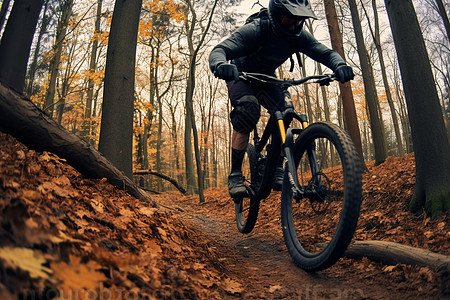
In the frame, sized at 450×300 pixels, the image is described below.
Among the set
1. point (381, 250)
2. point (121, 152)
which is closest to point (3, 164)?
point (121, 152)

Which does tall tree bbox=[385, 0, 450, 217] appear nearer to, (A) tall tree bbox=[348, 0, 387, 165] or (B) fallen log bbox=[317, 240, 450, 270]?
(B) fallen log bbox=[317, 240, 450, 270]

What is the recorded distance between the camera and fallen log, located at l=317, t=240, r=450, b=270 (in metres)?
2.11

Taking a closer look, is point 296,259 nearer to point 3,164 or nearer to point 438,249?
point 438,249

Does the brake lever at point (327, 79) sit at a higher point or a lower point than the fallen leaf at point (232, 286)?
higher

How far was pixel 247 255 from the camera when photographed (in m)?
3.51

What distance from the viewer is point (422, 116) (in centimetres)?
372

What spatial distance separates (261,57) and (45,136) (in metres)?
2.51

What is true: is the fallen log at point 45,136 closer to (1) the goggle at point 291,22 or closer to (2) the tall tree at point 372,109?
(1) the goggle at point 291,22

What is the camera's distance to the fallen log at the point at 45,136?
223 centimetres

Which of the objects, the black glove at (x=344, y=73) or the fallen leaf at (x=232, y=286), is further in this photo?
the black glove at (x=344, y=73)

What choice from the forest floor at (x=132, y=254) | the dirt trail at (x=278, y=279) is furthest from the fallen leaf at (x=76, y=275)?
the dirt trail at (x=278, y=279)

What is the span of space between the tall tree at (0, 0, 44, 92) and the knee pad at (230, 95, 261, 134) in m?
3.90

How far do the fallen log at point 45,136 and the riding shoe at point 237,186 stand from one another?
4.78 ft

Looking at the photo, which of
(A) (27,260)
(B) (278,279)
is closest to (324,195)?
(B) (278,279)
